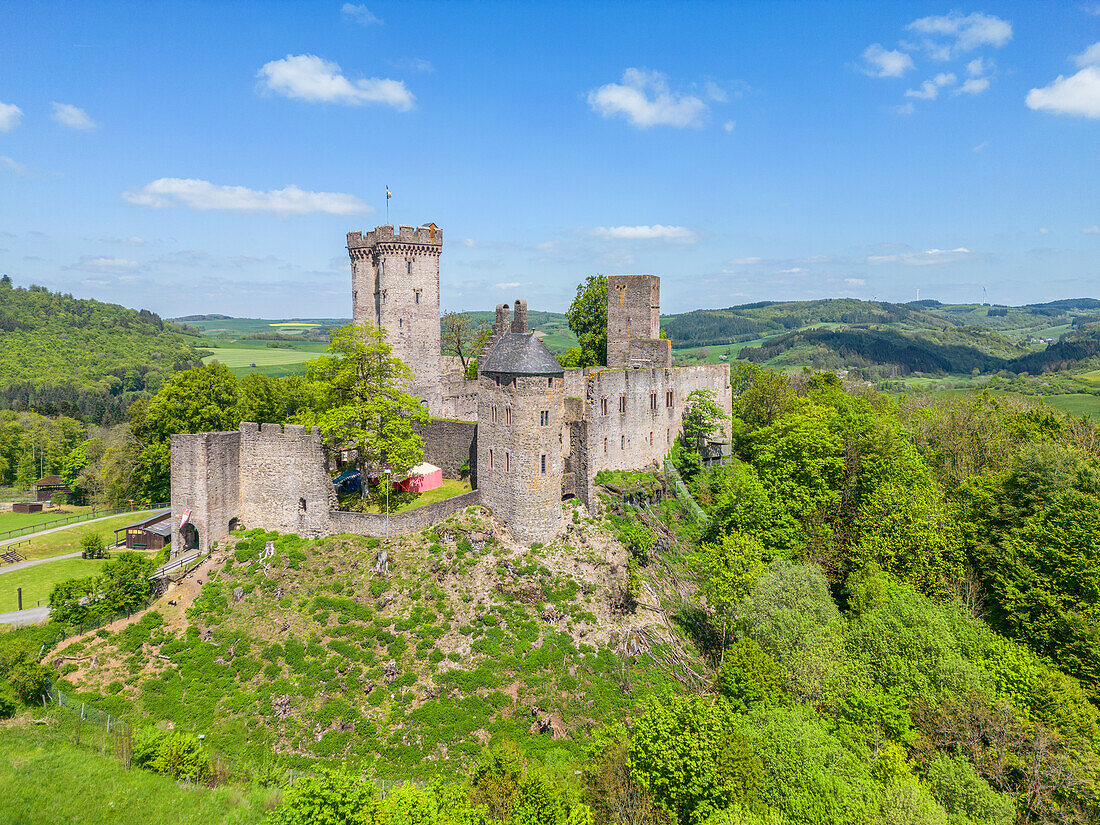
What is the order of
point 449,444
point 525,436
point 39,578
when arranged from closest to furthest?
point 525,436, point 39,578, point 449,444

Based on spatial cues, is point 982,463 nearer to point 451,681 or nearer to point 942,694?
point 942,694

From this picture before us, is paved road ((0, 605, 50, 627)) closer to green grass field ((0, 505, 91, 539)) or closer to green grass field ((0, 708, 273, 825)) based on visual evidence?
green grass field ((0, 708, 273, 825))

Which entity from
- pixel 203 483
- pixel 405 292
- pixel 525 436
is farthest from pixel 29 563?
pixel 525 436

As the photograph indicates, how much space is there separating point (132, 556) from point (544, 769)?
19.8 meters

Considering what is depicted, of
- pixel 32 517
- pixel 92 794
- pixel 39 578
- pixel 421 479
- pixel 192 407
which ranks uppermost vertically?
pixel 192 407

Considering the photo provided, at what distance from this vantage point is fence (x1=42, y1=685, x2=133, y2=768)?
60.8 feet

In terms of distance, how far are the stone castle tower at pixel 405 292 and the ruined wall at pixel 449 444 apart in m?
4.74

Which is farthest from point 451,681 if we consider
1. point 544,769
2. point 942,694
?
point 942,694

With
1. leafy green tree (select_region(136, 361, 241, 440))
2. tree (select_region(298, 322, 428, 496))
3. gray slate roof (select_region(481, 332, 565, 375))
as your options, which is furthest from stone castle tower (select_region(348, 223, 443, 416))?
leafy green tree (select_region(136, 361, 241, 440))

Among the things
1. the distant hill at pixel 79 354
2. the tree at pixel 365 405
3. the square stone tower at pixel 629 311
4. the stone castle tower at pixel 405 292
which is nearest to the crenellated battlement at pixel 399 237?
the stone castle tower at pixel 405 292

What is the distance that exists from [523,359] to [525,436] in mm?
3703

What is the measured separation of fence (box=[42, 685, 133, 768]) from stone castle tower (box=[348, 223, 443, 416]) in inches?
873

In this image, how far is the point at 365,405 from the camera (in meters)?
29.3

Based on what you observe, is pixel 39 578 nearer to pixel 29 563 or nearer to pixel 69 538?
pixel 29 563
